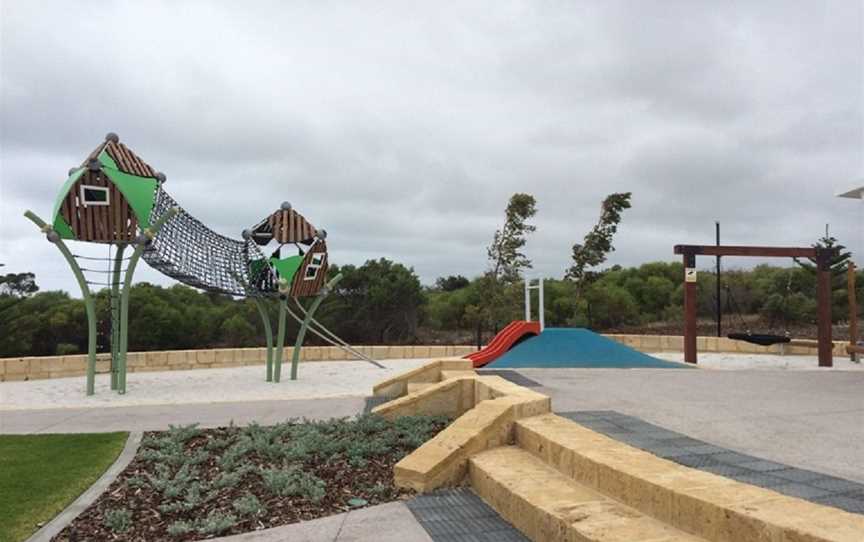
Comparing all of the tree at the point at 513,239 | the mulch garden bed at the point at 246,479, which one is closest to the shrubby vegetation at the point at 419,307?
the tree at the point at 513,239

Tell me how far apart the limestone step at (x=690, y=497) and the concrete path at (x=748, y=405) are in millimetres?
1448

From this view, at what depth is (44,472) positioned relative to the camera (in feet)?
18.5

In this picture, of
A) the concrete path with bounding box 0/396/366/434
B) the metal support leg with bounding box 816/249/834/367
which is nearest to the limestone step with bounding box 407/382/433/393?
the concrete path with bounding box 0/396/366/434

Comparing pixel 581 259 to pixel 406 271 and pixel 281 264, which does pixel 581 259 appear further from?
pixel 281 264

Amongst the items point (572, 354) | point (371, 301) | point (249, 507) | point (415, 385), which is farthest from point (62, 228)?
point (371, 301)

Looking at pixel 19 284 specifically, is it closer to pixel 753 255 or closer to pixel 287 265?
pixel 287 265

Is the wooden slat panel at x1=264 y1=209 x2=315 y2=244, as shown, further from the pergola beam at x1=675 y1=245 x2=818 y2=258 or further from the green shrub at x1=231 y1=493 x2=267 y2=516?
the green shrub at x1=231 y1=493 x2=267 y2=516

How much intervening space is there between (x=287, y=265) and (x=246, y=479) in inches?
359

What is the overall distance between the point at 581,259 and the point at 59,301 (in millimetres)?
22205

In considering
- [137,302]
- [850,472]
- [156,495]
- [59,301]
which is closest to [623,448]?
[850,472]

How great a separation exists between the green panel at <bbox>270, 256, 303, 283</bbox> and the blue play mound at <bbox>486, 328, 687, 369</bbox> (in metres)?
4.77

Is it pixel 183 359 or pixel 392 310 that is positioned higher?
pixel 392 310

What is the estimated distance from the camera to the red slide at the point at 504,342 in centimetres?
1500

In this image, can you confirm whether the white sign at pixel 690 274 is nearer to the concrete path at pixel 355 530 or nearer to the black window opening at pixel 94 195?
the black window opening at pixel 94 195
